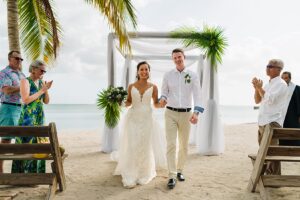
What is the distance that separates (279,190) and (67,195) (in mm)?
3655

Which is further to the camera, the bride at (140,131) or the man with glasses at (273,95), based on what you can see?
the bride at (140,131)

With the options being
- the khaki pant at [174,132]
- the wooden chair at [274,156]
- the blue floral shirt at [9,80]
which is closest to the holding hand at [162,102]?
the khaki pant at [174,132]

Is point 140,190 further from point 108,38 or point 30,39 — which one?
point 30,39

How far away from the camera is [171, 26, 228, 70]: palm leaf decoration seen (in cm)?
948

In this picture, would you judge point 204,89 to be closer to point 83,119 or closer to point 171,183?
point 171,183

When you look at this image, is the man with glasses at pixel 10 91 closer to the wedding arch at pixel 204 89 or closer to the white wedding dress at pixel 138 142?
the white wedding dress at pixel 138 142

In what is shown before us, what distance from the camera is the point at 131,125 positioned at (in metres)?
6.44

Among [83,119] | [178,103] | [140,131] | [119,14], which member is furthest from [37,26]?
[83,119]

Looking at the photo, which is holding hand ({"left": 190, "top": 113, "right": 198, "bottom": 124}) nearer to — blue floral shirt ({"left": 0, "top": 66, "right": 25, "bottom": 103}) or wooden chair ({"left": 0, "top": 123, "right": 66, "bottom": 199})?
wooden chair ({"left": 0, "top": 123, "right": 66, "bottom": 199})

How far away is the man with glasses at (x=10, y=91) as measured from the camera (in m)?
5.71

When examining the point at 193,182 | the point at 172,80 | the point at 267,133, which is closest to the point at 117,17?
the point at 172,80

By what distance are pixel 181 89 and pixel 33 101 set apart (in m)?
2.63

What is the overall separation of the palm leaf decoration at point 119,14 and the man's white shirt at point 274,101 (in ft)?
14.5

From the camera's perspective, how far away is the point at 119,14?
8531 mm
